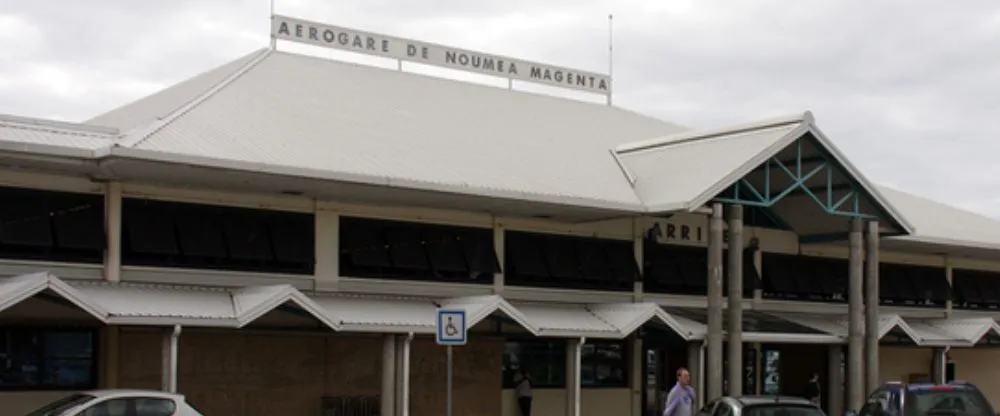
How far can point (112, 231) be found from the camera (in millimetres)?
22656

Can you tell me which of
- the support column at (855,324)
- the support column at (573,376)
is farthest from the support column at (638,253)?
the support column at (855,324)

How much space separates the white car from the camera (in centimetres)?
1838

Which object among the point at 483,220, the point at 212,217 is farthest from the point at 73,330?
the point at 483,220

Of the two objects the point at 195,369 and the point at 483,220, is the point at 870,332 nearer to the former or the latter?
the point at 483,220

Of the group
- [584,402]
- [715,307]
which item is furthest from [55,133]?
[715,307]

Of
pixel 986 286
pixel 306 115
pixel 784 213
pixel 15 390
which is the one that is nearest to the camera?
pixel 15 390

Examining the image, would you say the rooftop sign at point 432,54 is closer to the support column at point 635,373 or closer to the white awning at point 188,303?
the support column at point 635,373

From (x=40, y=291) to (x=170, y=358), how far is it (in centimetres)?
231

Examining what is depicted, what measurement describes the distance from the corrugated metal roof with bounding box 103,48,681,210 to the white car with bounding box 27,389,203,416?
4.20 metres

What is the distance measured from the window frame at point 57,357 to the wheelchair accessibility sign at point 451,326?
7.03 meters

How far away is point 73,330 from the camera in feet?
74.8

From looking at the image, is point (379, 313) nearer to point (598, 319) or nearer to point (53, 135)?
point (598, 319)

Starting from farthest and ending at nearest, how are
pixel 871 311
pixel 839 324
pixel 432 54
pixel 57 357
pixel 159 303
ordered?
pixel 432 54 → pixel 839 324 → pixel 871 311 → pixel 57 357 → pixel 159 303

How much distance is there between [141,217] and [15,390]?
11.2 ft
